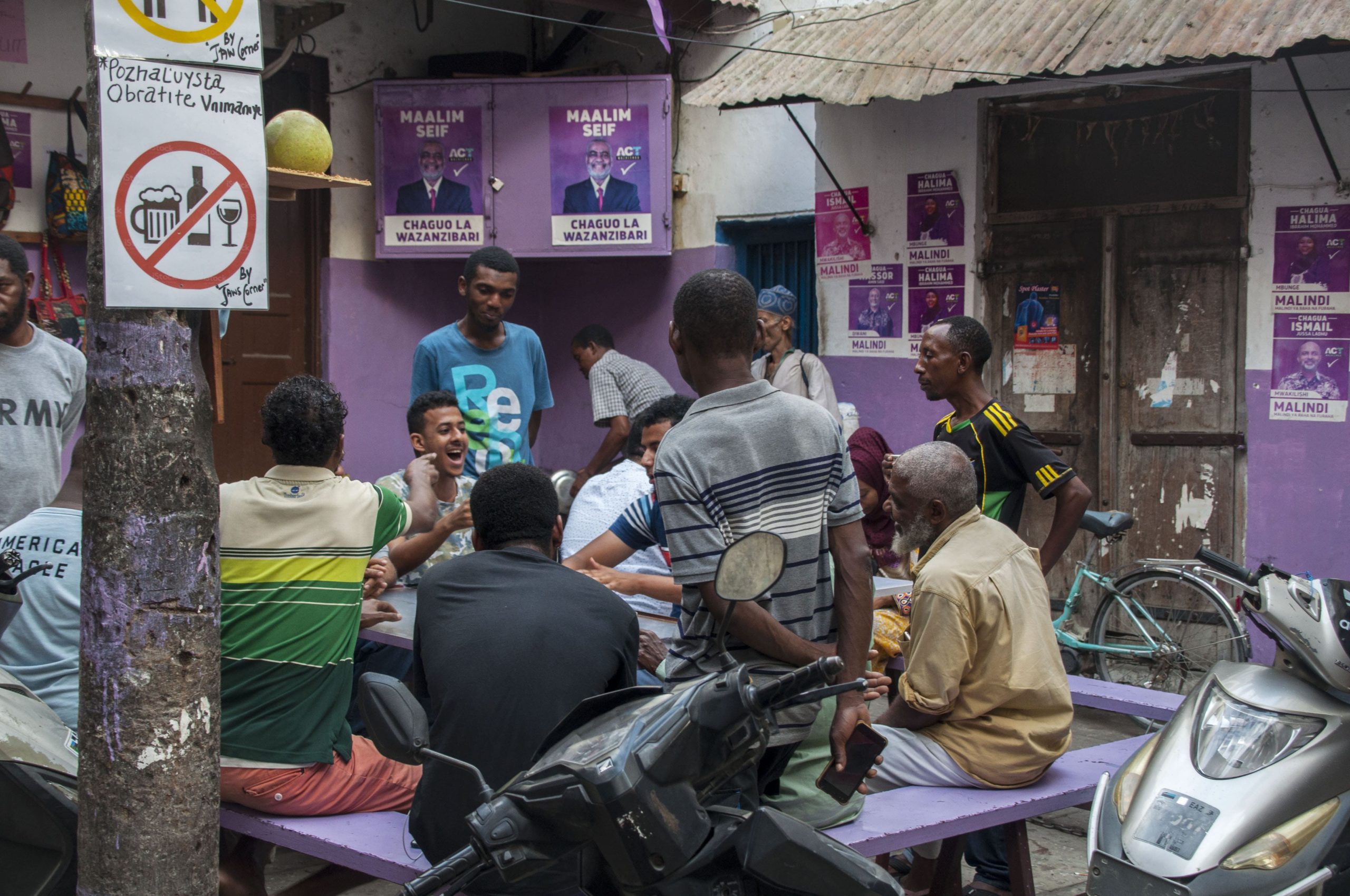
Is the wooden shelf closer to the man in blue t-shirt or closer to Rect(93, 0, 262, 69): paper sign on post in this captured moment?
the man in blue t-shirt

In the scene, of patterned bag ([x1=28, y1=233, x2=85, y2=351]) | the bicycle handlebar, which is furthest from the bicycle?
patterned bag ([x1=28, y1=233, x2=85, y2=351])

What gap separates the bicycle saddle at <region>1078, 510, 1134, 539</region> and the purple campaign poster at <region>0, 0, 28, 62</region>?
6336 millimetres

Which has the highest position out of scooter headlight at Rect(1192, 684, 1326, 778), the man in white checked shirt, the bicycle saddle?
the man in white checked shirt

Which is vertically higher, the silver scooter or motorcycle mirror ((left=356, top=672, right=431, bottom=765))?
motorcycle mirror ((left=356, top=672, right=431, bottom=765))

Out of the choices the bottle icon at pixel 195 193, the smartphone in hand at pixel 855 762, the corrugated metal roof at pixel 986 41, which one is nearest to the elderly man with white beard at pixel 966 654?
the smartphone in hand at pixel 855 762

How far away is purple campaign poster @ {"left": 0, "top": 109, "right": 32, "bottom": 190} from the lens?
725 cm

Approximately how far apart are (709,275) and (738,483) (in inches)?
17.3

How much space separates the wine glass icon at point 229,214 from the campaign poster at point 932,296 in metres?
5.20

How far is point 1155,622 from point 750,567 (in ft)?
16.5

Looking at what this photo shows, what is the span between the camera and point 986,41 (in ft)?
22.2

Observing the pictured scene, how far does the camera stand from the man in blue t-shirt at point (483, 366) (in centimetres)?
546

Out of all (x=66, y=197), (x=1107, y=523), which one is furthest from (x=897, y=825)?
(x=66, y=197)

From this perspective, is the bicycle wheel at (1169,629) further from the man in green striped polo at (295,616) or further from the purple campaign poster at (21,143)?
the purple campaign poster at (21,143)

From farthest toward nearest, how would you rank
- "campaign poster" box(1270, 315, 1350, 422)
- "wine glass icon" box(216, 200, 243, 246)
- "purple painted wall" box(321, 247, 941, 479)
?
1. "purple painted wall" box(321, 247, 941, 479)
2. "campaign poster" box(1270, 315, 1350, 422)
3. "wine glass icon" box(216, 200, 243, 246)
